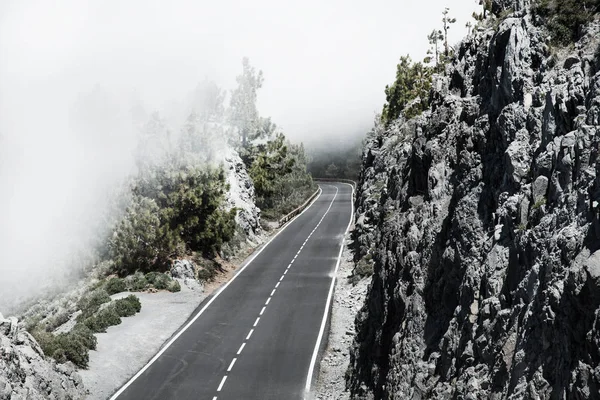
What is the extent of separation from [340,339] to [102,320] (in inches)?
521

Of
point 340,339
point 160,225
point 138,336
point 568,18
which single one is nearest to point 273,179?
point 160,225

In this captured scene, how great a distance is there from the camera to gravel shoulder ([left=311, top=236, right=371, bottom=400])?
92.5ft

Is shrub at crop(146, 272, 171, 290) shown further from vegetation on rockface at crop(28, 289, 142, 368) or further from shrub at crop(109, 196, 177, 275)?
vegetation on rockface at crop(28, 289, 142, 368)

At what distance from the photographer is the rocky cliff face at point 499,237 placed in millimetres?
11398

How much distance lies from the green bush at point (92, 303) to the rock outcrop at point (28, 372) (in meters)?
9.77

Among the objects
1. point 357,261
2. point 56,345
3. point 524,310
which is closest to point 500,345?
point 524,310

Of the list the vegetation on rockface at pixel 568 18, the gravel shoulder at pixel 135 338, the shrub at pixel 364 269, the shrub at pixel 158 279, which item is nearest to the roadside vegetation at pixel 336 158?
the shrub at pixel 364 269

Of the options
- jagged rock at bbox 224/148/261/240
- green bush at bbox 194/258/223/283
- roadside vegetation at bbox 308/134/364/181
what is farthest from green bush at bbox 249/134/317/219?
roadside vegetation at bbox 308/134/364/181

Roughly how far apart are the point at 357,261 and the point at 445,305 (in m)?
28.8

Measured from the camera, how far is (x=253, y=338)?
113 feet

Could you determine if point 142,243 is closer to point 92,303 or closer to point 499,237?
point 92,303

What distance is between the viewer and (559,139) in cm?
1344

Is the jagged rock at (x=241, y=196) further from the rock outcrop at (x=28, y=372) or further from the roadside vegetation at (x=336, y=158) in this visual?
the roadside vegetation at (x=336, y=158)

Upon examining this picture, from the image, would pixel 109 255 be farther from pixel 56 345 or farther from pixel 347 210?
pixel 347 210
